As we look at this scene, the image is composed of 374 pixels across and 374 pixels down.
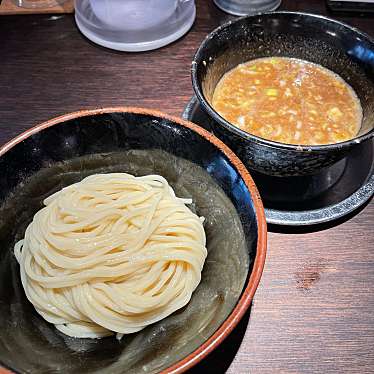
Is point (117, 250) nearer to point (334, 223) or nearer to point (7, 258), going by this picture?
point (7, 258)

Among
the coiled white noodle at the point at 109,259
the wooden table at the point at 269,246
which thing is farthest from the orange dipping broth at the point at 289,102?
the coiled white noodle at the point at 109,259

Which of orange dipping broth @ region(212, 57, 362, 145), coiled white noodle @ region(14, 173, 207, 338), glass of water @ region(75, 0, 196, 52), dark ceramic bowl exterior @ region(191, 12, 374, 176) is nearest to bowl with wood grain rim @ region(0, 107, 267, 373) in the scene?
coiled white noodle @ region(14, 173, 207, 338)

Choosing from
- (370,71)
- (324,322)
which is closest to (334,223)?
(324,322)

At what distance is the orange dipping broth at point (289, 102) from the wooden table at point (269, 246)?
0.29 m

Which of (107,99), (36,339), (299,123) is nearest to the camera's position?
(36,339)

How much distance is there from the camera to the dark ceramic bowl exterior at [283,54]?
4.79 ft

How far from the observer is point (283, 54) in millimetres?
1989

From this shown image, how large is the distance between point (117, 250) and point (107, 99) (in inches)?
39.0

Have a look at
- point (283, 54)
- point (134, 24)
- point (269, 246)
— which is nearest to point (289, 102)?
point (283, 54)

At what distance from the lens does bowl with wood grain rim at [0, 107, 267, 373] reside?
1.10 metres

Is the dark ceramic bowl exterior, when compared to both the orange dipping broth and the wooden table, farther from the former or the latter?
the wooden table

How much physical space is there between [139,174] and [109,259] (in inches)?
15.1

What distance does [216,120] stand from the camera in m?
1.44

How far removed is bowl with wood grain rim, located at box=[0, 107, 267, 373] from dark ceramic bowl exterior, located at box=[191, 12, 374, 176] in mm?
177
